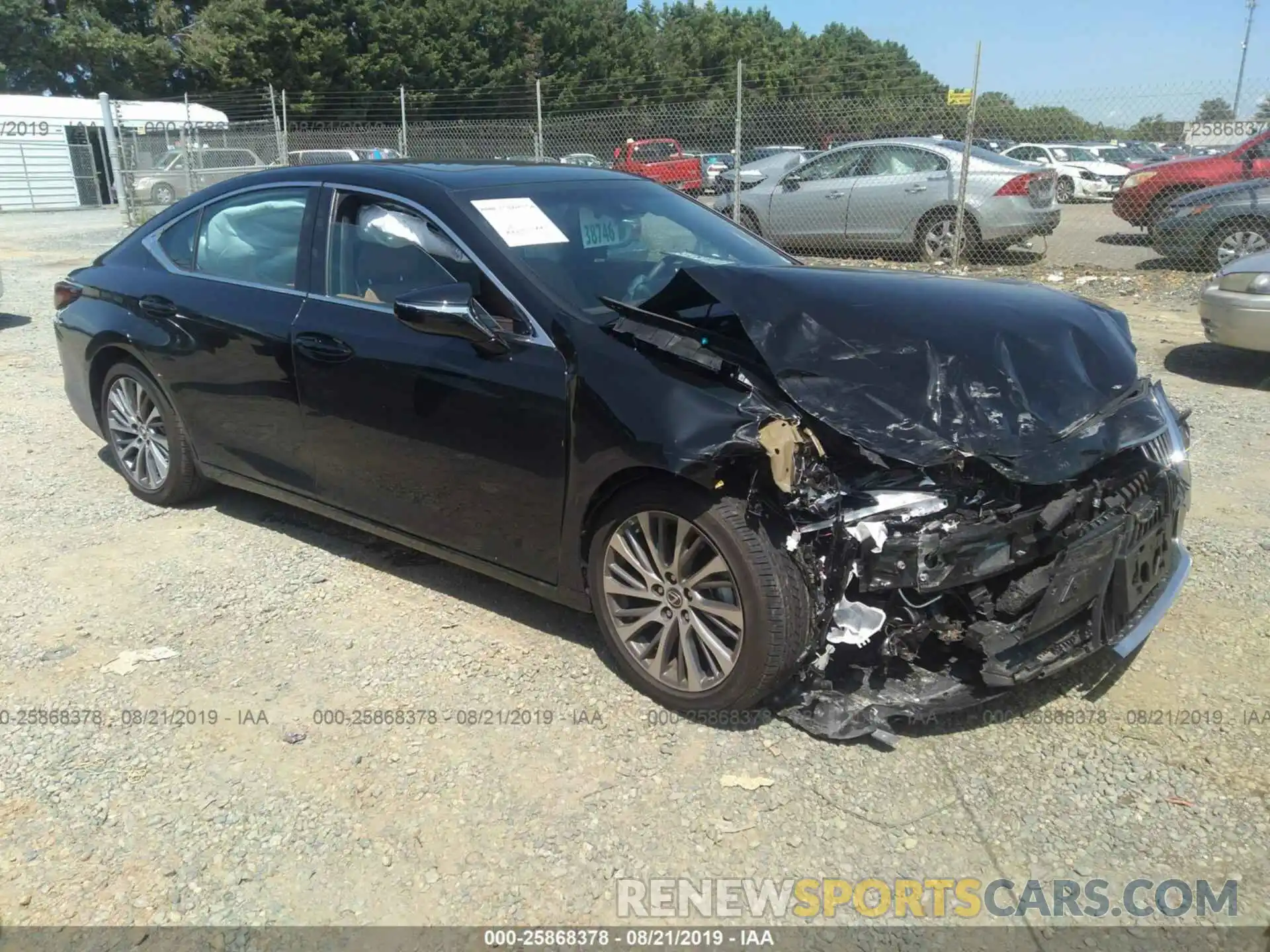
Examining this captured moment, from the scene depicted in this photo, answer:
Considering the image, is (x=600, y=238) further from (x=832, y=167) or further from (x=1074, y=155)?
(x=1074, y=155)

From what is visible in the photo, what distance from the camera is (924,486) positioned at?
115 inches

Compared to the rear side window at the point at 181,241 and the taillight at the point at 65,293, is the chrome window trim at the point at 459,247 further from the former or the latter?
the taillight at the point at 65,293

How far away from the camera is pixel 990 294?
3.50 metres

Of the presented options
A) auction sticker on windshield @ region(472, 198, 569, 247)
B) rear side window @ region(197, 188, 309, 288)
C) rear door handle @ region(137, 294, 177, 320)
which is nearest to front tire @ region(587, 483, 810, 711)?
auction sticker on windshield @ region(472, 198, 569, 247)

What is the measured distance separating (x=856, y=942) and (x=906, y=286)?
214 cm

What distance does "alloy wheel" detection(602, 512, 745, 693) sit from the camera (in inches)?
118

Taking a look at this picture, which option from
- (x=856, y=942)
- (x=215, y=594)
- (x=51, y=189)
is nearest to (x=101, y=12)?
(x=51, y=189)

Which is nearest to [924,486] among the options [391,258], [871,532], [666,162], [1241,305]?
[871,532]

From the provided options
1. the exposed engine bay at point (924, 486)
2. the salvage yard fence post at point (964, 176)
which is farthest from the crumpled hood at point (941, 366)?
the salvage yard fence post at point (964, 176)

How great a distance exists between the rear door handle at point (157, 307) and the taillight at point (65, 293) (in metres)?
0.63

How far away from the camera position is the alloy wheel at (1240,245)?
10.3 m

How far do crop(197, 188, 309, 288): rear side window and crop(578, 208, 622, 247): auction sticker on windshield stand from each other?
1.19 meters

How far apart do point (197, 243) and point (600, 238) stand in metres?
2.09

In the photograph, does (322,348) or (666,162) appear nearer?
(322,348)
